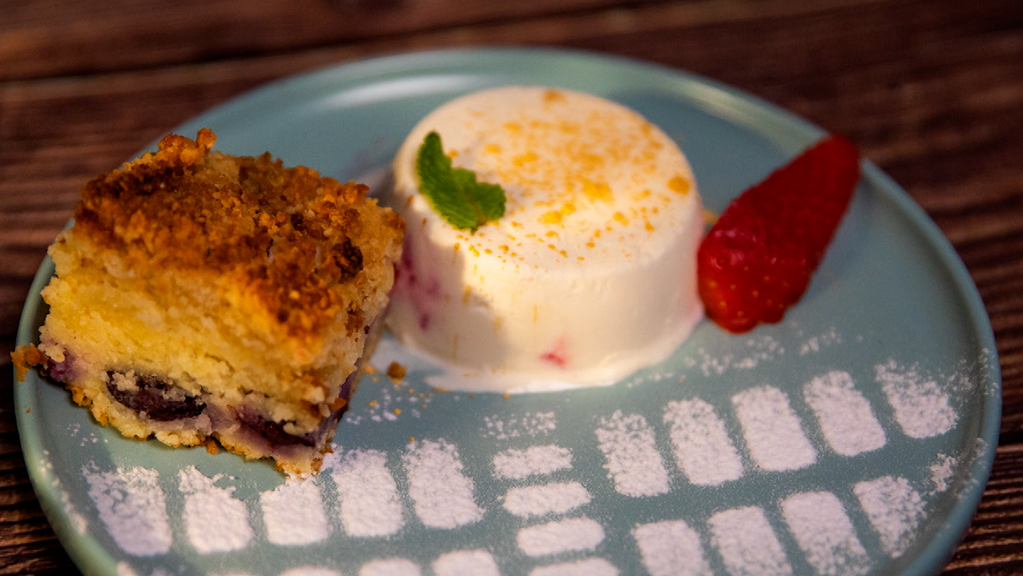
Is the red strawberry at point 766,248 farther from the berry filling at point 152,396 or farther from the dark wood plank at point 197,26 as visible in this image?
the dark wood plank at point 197,26

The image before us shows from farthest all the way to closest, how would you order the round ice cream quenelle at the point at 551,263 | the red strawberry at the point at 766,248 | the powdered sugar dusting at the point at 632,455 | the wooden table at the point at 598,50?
the wooden table at the point at 598,50 < the red strawberry at the point at 766,248 < the round ice cream quenelle at the point at 551,263 < the powdered sugar dusting at the point at 632,455

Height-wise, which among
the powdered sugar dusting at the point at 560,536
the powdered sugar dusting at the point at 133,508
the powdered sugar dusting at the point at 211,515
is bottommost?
the powdered sugar dusting at the point at 560,536

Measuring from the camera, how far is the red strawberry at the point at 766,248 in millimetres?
2359

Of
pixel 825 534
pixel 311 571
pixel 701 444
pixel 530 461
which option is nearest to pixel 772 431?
pixel 701 444

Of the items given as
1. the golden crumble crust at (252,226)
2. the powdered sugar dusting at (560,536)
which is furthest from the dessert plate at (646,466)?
the golden crumble crust at (252,226)

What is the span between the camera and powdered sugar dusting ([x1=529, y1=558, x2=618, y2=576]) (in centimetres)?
185

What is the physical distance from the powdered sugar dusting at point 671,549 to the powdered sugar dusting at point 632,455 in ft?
0.32

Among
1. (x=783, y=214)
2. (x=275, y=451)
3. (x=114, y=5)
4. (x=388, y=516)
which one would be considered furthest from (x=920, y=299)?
(x=114, y=5)

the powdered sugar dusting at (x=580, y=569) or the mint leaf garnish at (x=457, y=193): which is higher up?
the mint leaf garnish at (x=457, y=193)

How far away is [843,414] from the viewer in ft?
7.13

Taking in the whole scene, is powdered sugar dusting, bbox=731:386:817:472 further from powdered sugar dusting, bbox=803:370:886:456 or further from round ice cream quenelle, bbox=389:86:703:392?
round ice cream quenelle, bbox=389:86:703:392

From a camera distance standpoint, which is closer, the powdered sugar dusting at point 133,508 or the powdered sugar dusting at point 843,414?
the powdered sugar dusting at point 133,508

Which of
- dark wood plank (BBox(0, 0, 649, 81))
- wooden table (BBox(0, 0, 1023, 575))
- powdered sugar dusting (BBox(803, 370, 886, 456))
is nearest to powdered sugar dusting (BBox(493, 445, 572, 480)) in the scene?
powdered sugar dusting (BBox(803, 370, 886, 456))

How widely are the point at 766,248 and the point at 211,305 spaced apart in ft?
4.35
